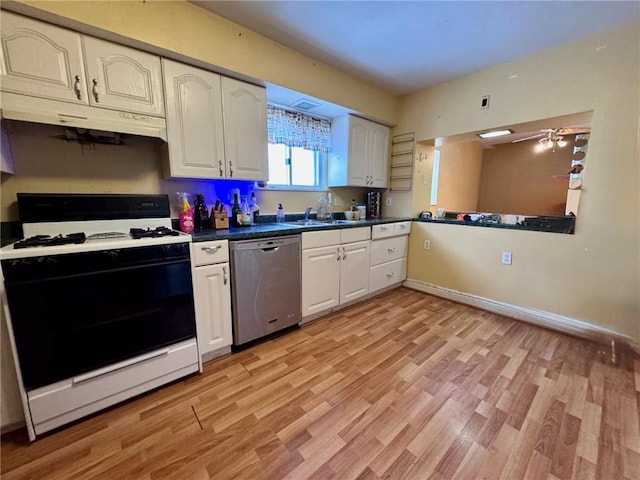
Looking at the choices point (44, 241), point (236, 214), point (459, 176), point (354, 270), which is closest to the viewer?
point (44, 241)

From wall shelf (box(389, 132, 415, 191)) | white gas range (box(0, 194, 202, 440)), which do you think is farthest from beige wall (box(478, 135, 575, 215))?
white gas range (box(0, 194, 202, 440))

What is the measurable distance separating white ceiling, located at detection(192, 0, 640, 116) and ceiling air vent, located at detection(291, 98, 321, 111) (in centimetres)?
14

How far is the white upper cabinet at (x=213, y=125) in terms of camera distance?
1.74 meters

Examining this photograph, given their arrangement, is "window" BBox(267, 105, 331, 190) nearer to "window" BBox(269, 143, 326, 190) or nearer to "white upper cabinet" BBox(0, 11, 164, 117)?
"window" BBox(269, 143, 326, 190)

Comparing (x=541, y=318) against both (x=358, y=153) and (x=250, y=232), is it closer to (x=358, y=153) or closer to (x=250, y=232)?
(x=358, y=153)

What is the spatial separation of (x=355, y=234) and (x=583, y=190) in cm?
189

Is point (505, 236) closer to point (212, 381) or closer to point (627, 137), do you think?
point (627, 137)

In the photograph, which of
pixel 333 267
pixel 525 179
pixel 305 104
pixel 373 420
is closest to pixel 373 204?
pixel 333 267

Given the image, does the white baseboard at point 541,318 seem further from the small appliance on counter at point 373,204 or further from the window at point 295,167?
the window at point 295,167

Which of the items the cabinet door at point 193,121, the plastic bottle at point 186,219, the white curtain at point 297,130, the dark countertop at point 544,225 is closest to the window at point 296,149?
the white curtain at point 297,130

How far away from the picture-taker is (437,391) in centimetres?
154

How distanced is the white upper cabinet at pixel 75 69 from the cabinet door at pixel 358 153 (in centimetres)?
186

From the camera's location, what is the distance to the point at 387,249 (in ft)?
9.80

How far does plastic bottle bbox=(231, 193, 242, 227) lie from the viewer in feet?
7.35
